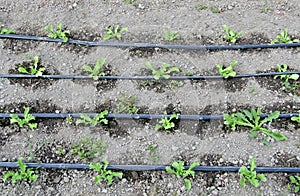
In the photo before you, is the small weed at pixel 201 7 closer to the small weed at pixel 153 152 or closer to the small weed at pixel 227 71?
the small weed at pixel 227 71

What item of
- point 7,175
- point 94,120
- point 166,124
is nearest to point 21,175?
point 7,175

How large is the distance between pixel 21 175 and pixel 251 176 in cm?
194

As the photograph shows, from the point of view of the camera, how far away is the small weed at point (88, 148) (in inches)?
132

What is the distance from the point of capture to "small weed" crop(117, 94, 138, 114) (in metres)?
3.61

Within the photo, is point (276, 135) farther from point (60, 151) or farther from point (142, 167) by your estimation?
point (60, 151)

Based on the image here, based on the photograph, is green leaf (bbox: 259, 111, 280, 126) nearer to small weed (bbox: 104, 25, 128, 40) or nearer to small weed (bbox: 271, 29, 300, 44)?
small weed (bbox: 271, 29, 300, 44)

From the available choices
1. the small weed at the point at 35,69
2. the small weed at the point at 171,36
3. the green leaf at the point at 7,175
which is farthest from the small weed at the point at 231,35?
the green leaf at the point at 7,175

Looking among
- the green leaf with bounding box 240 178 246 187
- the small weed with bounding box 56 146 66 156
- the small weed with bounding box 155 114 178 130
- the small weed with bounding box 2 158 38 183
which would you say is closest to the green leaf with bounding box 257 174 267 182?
the green leaf with bounding box 240 178 246 187

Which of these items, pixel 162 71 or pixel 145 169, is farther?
pixel 162 71

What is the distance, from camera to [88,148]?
3.41m

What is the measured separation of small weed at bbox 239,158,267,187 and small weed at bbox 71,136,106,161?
1.23 metres

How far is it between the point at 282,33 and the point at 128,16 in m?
1.72

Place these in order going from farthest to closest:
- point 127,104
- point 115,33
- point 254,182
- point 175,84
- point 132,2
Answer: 1. point 132,2
2. point 115,33
3. point 175,84
4. point 127,104
5. point 254,182

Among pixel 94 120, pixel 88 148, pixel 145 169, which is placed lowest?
pixel 145 169
